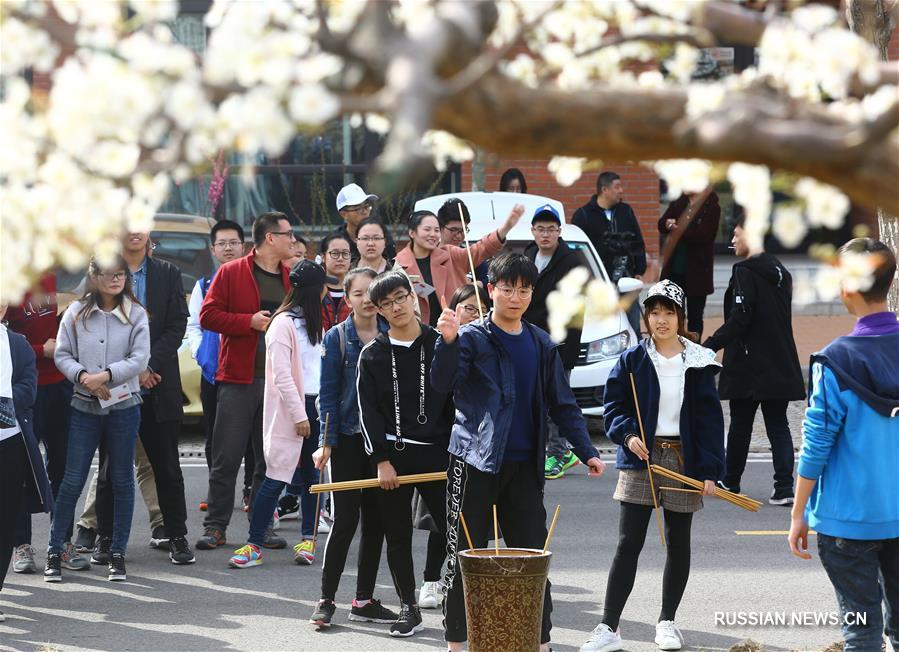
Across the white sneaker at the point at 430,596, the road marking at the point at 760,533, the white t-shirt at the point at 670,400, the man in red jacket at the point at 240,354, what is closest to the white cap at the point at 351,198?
the man in red jacket at the point at 240,354

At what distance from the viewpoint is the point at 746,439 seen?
34.9 feet

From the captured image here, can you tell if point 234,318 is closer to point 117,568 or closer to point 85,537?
point 85,537

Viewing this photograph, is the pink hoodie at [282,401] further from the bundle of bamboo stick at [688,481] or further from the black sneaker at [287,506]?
the bundle of bamboo stick at [688,481]

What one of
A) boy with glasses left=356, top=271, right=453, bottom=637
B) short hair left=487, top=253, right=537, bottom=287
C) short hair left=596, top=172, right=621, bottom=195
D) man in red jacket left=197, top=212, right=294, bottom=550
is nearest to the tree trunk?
short hair left=487, top=253, right=537, bottom=287

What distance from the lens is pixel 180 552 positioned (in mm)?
8703

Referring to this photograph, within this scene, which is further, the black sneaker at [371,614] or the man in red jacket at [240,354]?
the man in red jacket at [240,354]

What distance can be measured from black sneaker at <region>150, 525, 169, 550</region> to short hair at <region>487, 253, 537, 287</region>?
3.72 metres

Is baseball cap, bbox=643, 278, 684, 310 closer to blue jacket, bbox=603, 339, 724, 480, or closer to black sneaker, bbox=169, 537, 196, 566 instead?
blue jacket, bbox=603, 339, 724, 480

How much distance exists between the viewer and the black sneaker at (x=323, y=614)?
7.20m

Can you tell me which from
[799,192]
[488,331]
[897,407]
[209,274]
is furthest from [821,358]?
[209,274]

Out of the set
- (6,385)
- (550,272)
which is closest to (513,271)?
(6,385)

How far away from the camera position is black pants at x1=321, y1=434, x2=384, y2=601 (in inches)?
287

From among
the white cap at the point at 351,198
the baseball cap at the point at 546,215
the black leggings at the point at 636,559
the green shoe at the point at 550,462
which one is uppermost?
the white cap at the point at 351,198

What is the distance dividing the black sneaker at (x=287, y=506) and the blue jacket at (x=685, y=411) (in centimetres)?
373
